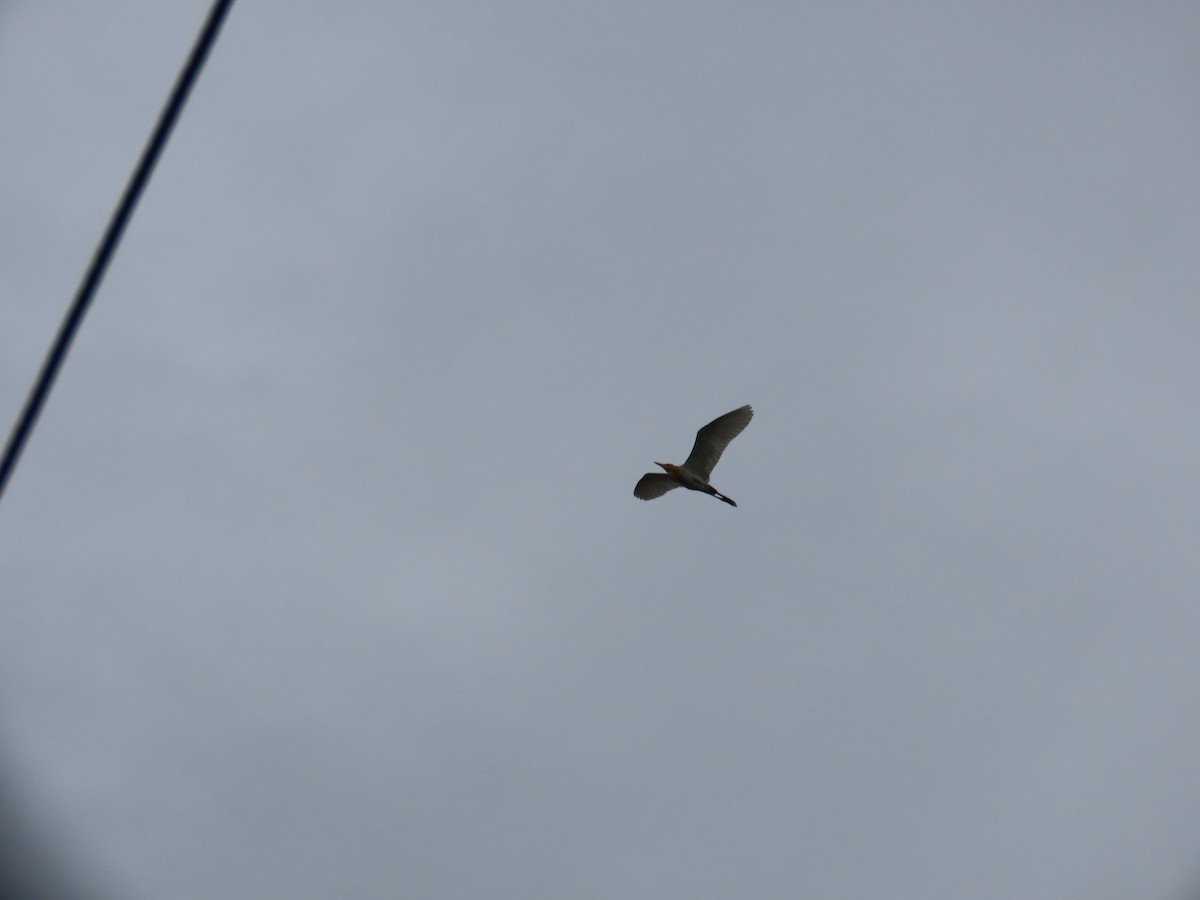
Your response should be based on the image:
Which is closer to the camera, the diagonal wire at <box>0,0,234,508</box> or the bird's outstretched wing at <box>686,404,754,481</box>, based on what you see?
the diagonal wire at <box>0,0,234,508</box>

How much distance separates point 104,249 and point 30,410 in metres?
0.74

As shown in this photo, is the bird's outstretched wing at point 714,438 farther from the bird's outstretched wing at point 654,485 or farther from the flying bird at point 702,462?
the bird's outstretched wing at point 654,485

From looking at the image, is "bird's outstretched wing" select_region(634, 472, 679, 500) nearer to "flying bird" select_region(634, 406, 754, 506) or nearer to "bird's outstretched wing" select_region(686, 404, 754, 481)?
"flying bird" select_region(634, 406, 754, 506)

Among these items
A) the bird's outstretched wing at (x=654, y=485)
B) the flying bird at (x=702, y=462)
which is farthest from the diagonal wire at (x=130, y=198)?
the bird's outstretched wing at (x=654, y=485)

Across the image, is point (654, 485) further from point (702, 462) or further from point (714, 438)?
point (714, 438)

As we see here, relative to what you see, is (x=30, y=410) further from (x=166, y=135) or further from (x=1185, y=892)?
(x=1185, y=892)

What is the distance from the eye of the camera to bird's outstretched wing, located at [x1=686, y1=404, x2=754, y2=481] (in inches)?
912

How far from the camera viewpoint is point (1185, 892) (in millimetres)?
64125

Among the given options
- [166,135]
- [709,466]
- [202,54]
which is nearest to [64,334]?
[166,135]

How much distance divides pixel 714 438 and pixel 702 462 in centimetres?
78

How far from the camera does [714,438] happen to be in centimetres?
2339

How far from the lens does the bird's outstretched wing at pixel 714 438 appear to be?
76.0 ft

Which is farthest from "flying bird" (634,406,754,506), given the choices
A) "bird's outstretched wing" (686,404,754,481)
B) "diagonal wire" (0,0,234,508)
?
"diagonal wire" (0,0,234,508)

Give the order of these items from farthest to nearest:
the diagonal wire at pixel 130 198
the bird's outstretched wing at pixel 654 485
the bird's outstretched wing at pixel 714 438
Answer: the bird's outstretched wing at pixel 654 485
the bird's outstretched wing at pixel 714 438
the diagonal wire at pixel 130 198
